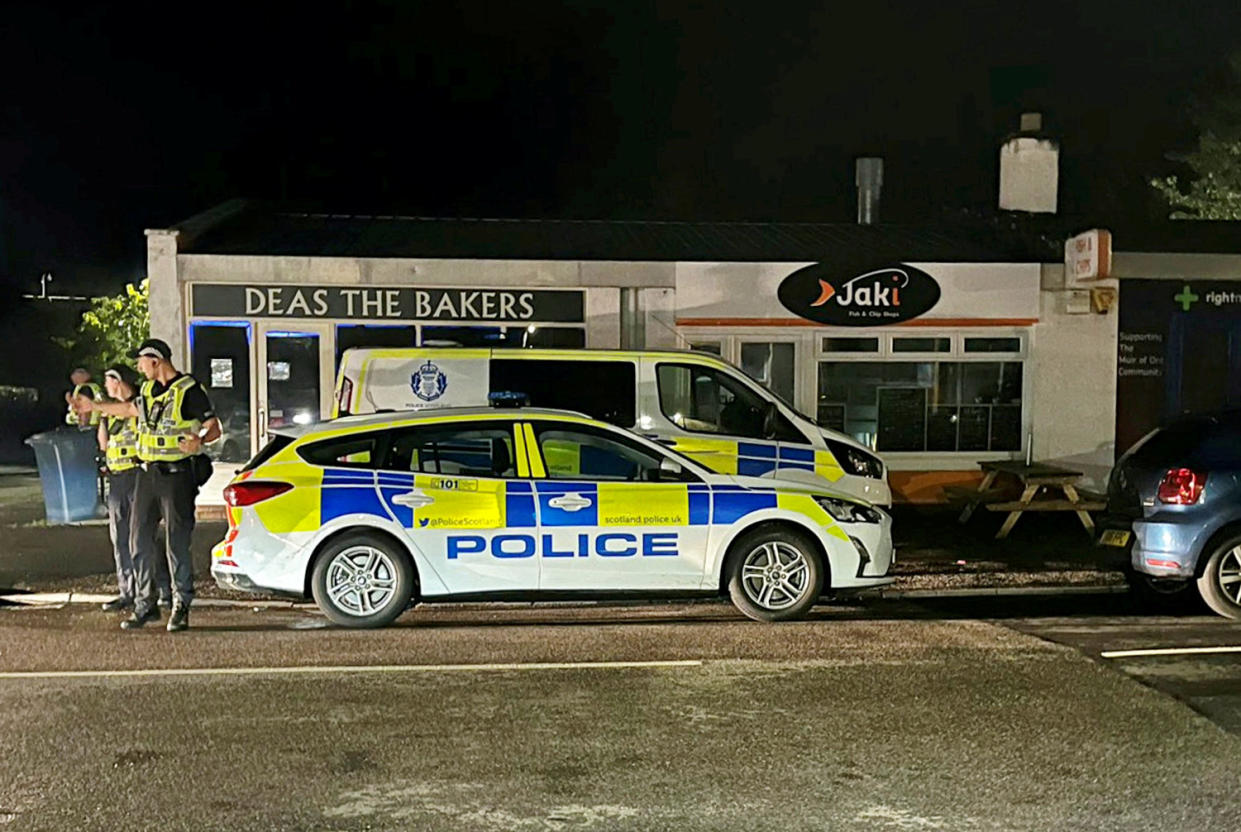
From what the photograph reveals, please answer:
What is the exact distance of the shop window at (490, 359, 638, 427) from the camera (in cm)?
1102

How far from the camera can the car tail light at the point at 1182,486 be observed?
8711mm

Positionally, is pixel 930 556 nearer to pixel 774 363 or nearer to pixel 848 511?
pixel 848 511

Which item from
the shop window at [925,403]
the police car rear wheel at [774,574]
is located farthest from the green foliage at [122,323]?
the police car rear wheel at [774,574]

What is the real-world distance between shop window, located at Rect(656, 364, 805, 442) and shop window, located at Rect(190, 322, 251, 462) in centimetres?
571

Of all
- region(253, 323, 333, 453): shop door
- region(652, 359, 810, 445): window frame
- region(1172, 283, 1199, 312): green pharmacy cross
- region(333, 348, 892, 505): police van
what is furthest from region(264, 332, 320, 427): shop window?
region(1172, 283, 1199, 312): green pharmacy cross

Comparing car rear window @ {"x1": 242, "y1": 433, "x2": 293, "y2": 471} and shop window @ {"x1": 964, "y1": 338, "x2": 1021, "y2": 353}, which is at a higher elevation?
shop window @ {"x1": 964, "y1": 338, "x2": 1021, "y2": 353}

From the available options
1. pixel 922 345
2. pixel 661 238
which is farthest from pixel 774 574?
pixel 661 238

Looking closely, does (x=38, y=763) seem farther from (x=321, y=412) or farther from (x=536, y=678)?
(x=321, y=412)

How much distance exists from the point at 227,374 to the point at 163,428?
6.12m

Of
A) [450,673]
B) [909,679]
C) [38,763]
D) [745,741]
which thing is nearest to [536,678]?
[450,673]

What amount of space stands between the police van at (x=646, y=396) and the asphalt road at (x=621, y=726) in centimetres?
228

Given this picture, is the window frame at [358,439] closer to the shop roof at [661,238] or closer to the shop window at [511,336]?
the shop window at [511,336]

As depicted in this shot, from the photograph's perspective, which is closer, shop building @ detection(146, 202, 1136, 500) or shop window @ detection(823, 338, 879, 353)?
shop building @ detection(146, 202, 1136, 500)

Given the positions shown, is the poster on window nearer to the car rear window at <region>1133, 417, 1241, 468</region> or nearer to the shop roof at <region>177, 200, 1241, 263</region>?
the shop roof at <region>177, 200, 1241, 263</region>
